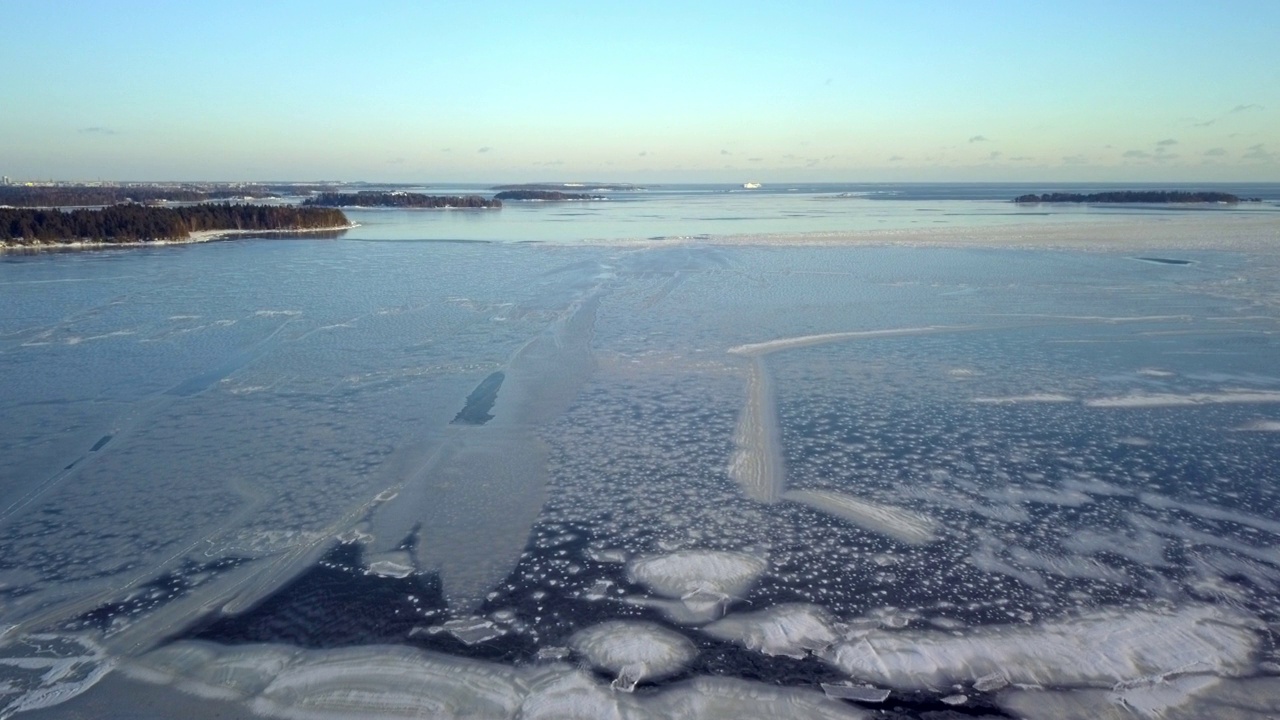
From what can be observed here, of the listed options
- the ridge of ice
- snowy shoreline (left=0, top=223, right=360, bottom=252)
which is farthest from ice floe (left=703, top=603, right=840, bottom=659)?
snowy shoreline (left=0, top=223, right=360, bottom=252)

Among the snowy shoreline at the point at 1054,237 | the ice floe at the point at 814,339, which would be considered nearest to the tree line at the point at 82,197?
the snowy shoreline at the point at 1054,237

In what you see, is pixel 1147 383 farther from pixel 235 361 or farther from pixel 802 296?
pixel 235 361

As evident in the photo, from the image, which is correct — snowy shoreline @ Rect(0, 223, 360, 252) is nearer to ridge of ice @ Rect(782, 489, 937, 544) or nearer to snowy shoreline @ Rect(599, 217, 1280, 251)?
snowy shoreline @ Rect(599, 217, 1280, 251)

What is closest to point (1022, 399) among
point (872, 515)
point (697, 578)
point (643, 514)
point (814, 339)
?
point (814, 339)

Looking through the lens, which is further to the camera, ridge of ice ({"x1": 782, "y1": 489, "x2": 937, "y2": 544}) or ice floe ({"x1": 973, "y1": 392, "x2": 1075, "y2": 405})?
ice floe ({"x1": 973, "y1": 392, "x2": 1075, "y2": 405})

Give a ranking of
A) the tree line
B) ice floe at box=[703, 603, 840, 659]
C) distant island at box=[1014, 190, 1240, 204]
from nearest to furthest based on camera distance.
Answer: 1. ice floe at box=[703, 603, 840, 659]
2. the tree line
3. distant island at box=[1014, 190, 1240, 204]

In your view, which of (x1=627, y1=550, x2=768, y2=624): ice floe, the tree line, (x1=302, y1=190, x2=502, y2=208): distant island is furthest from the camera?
(x1=302, y1=190, x2=502, y2=208): distant island
